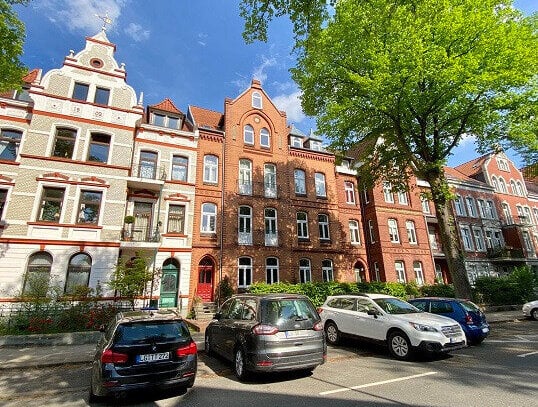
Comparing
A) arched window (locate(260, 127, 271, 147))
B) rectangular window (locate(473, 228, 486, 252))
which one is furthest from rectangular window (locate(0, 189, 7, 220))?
rectangular window (locate(473, 228, 486, 252))

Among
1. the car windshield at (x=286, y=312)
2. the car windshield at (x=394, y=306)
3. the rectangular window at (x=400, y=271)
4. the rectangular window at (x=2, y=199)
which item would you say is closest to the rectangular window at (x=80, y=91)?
the rectangular window at (x=2, y=199)

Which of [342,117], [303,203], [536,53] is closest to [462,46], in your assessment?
[536,53]

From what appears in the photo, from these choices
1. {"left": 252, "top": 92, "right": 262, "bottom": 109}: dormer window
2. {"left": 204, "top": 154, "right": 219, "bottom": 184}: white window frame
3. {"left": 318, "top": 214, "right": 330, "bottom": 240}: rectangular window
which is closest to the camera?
{"left": 204, "top": 154, "right": 219, "bottom": 184}: white window frame

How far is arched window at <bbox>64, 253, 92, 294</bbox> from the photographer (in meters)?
14.9

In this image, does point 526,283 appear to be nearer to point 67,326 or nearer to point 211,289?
point 211,289

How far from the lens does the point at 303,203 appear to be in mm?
22938

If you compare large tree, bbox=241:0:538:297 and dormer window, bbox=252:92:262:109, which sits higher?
dormer window, bbox=252:92:262:109

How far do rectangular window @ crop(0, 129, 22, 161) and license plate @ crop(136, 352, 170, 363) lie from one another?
16.9 meters

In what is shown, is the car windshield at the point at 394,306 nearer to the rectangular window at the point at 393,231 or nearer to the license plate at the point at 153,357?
the license plate at the point at 153,357

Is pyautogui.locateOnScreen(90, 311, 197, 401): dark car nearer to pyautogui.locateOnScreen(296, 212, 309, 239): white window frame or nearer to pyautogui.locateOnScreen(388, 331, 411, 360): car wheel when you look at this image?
pyautogui.locateOnScreen(388, 331, 411, 360): car wheel

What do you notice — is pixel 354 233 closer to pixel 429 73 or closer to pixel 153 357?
pixel 429 73

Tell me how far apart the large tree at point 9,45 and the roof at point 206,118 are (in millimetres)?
11013

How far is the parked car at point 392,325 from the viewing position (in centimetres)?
743

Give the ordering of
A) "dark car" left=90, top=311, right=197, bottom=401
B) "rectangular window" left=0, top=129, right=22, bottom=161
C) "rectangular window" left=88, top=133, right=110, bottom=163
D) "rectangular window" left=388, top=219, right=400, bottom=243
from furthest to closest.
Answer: "rectangular window" left=388, top=219, right=400, bottom=243 → "rectangular window" left=88, top=133, right=110, bottom=163 → "rectangular window" left=0, top=129, right=22, bottom=161 → "dark car" left=90, top=311, right=197, bottom=401
